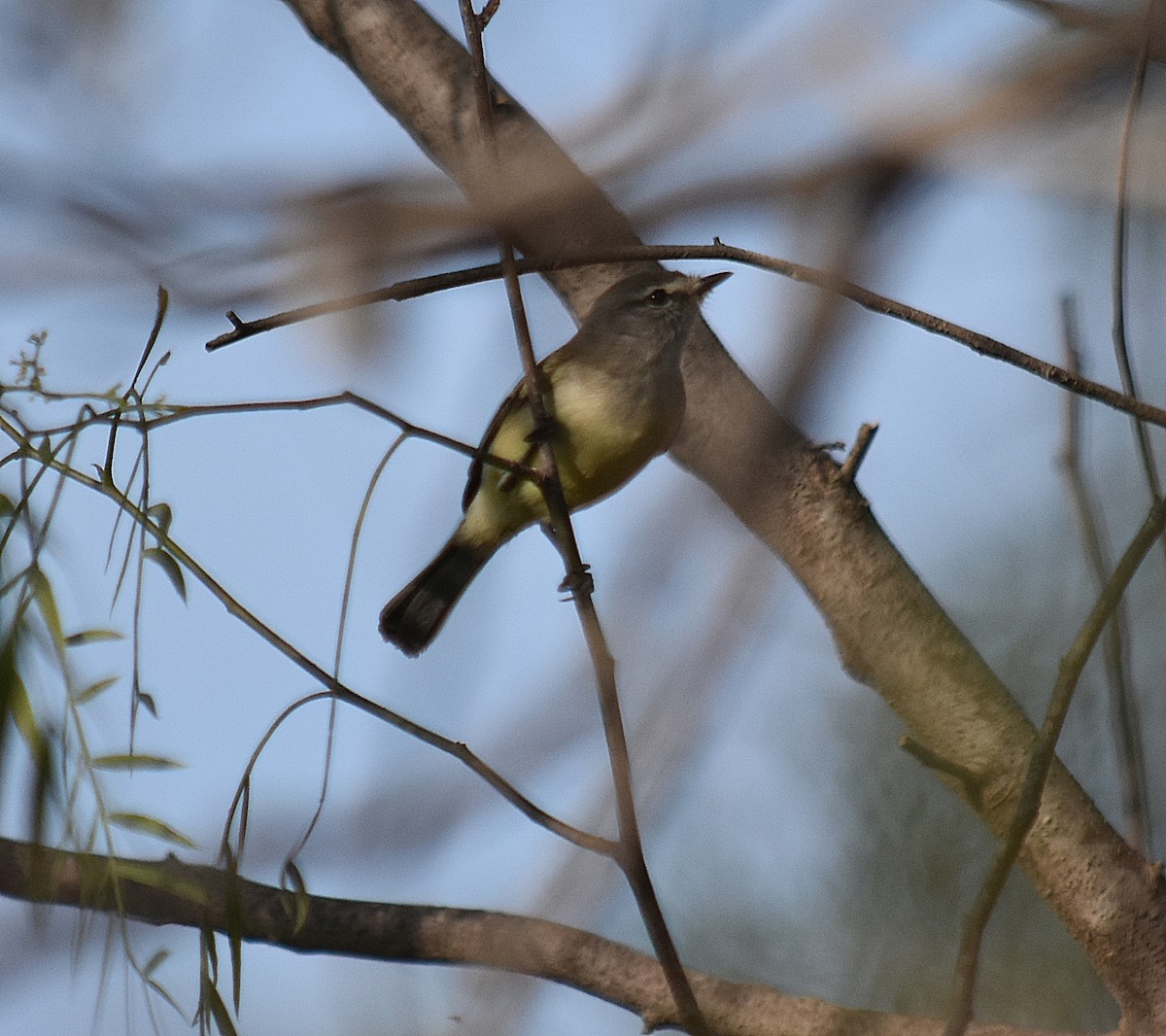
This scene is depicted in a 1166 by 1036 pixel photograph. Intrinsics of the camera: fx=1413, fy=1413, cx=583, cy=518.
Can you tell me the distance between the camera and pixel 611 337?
4.28 meters

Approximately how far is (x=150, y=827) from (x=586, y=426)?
2550 mm

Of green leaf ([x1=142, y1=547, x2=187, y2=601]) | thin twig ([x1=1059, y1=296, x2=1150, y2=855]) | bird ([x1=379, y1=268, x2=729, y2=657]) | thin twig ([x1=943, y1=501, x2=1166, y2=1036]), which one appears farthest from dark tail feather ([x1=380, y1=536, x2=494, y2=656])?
thin twig ([x1=943, y1=501, x2=1166, y2=1036])

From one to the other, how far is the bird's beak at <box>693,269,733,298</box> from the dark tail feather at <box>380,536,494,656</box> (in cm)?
116

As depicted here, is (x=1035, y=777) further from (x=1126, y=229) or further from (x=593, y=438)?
(x=593, y=438)

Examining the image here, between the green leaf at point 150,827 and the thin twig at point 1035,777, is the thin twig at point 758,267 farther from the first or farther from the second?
the green leaf at point 150,827

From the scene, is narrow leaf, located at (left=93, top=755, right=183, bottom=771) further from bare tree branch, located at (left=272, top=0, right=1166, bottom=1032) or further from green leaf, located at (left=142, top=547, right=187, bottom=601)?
bare tree branch, located at (left=272, top=0, right=1166, bottom=1032)

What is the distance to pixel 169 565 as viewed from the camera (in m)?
1.99

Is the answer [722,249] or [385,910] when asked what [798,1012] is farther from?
[722,249]

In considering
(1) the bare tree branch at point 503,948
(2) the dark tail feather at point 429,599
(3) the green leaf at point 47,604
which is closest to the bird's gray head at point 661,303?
(2) the dark tail feather at point 429,599

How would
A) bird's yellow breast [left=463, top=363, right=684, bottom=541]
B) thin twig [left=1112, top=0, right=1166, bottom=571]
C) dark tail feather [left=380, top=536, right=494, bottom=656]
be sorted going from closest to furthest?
thin twig [left=1112, top=0, right=1166, bottom=571]
bird's yellow breast [left=463, top=363, right=684, bottom=541]
dark tail feather [left=380, top=536, right=494, bottom=656]

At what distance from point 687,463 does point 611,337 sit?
3.20 feet

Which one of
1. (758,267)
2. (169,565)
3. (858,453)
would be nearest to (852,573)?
(858,453)

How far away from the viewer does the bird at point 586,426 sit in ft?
13.6

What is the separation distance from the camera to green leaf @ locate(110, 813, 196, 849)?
1.86m
